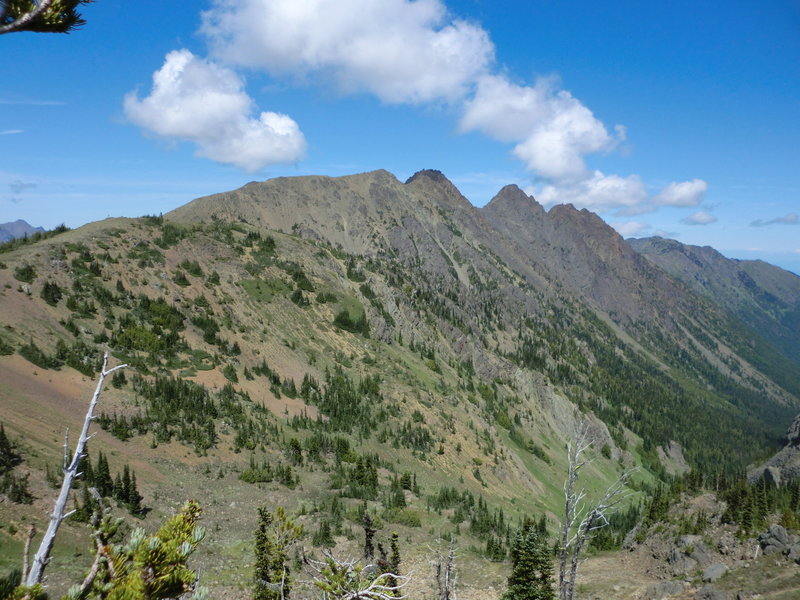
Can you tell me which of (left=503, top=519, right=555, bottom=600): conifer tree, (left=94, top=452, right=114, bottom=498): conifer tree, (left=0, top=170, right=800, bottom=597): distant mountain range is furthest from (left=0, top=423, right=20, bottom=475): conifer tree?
(left=503, top=519, right=555, bottom=600): conifer tree

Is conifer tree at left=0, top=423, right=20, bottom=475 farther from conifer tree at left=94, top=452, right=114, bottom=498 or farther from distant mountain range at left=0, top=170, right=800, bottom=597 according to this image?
conifer tree at left=94, top=452, right=114, bottom=498

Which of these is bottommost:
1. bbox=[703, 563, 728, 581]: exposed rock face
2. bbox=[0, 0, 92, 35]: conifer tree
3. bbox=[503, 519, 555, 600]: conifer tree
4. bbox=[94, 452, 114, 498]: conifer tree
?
bbox=[703, 563, 728, 581]: exposed rock face

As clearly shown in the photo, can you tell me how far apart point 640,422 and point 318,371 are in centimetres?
15837

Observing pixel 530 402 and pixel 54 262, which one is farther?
pixel 530 402

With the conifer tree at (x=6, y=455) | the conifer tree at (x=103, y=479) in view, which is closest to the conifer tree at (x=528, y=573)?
the conifer tree at (x=103, y=479)

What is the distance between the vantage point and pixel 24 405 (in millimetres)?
39156

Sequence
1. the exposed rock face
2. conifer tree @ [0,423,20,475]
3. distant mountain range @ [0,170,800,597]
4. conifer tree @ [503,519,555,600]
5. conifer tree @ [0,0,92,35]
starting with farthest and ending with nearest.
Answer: distant mountain range @ [0,170,800,597]
the exposed rock face
conifer tree @ [0,423,20,475]
conifer tree @ [503,519,555,600]
conifer tree @ [0,0,92,35]

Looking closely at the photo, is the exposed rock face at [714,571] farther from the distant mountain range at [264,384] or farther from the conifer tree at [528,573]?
the distant mountain range at [264,384]

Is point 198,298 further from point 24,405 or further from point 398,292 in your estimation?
point 398,292

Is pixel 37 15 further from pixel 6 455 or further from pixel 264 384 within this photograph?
pixel 264 384

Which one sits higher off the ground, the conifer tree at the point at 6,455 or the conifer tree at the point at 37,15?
the conifer tree at the point at 37,15

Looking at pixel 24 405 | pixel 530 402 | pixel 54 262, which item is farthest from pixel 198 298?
pixel 530 402

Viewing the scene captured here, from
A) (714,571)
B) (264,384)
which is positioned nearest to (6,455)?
(264,384)

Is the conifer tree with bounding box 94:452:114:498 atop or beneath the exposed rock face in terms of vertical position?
atop
